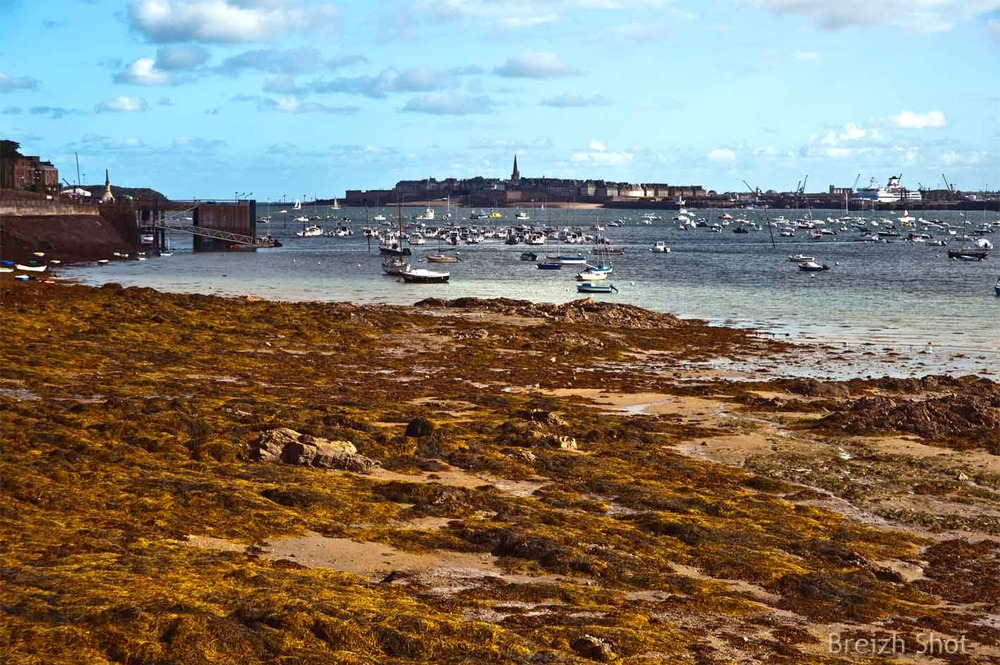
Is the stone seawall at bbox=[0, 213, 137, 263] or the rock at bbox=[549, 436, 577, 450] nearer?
the rock at bbox=[549, 436, 577, 450]

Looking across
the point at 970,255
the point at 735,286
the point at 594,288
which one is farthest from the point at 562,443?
the point at 970,255

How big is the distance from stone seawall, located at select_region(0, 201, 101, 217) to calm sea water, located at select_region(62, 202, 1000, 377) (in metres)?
7.62

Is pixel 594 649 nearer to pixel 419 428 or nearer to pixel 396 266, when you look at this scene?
pixel 419 428

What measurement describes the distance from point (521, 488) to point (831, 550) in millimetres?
5720

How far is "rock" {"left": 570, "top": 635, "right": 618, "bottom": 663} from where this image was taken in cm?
1273

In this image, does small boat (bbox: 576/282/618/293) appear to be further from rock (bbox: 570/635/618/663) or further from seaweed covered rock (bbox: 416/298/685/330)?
rock (bbox: 570/635/618/663)

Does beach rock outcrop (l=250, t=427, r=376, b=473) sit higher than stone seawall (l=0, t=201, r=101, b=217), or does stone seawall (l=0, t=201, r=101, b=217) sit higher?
stone seawall (l=0, t=201, r=101, b=217)

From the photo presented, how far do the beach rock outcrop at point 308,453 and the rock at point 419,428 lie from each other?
2383 mm

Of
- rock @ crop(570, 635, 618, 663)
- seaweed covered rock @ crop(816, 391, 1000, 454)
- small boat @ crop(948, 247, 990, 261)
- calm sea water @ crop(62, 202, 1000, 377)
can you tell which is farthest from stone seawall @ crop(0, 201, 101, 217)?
rock @ crop(570, 635, 618, 663)

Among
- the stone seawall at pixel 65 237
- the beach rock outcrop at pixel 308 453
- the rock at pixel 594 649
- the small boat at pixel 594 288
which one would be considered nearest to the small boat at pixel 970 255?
the small boat at pixel 594 288

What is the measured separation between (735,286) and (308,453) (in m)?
68.3

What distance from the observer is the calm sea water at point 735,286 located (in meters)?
53.1

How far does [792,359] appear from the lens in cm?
4369

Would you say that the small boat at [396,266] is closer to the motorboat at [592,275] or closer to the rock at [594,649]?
the motorboat at [592,275]
